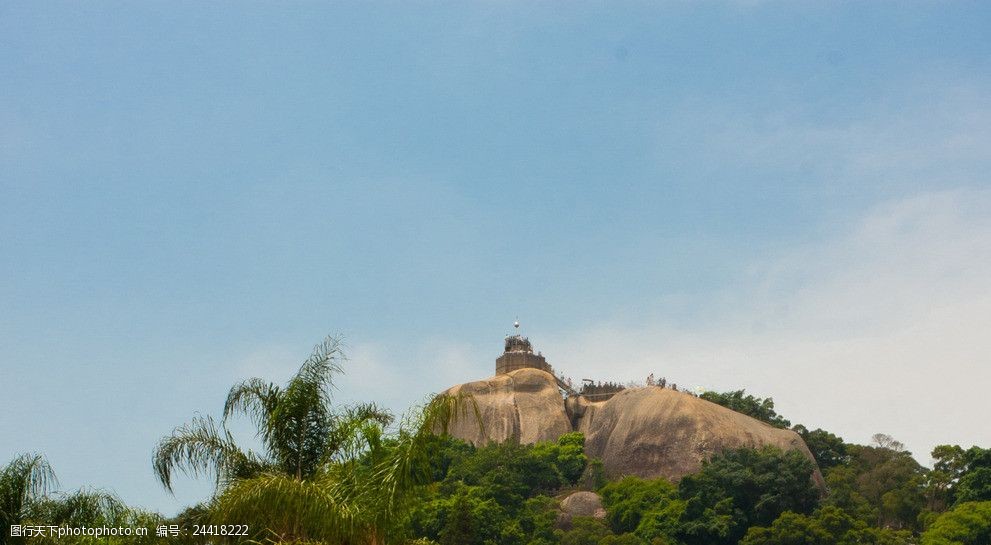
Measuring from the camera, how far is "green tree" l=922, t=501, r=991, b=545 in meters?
46.9

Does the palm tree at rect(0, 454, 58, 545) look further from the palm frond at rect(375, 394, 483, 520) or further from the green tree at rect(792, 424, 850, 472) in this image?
the green tree at rect(792, 424, 850, 472)

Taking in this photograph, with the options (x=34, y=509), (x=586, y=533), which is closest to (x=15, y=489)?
(x=34, y=509)

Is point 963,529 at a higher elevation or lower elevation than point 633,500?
lower

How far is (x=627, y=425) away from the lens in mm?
61344

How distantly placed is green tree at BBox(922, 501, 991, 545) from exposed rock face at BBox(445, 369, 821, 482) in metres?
8.20

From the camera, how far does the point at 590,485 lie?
5919 cm

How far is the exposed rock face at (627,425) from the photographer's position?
58.9m

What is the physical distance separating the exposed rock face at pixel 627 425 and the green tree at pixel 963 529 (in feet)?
26.9

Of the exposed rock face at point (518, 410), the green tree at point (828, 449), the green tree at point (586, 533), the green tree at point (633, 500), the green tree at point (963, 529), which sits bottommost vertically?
the green tree at point (963, 529)

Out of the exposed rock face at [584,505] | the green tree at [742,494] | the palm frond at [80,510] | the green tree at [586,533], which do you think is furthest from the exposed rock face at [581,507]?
the palm frond at [80,510]

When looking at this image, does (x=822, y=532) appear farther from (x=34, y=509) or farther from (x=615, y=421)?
(x=34, y=509)

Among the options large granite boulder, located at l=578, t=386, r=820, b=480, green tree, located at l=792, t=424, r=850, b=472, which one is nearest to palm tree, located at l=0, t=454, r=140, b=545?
large granite boulder, located at l=578, t=386, r=820, b=480

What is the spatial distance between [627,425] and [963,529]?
18.2 metres

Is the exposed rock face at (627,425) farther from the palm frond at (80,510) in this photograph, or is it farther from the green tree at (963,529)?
the palm frond at (80,510)
